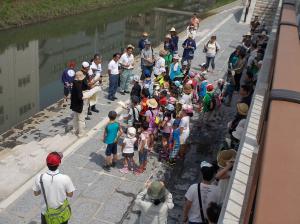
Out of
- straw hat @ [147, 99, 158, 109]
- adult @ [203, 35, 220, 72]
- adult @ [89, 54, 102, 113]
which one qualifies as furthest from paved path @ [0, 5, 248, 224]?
adult @ [203, 35, 220, 72]

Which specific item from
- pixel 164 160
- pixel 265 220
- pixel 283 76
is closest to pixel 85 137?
pixel 164 160

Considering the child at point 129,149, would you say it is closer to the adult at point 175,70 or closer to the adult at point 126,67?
the adult at point 175,70

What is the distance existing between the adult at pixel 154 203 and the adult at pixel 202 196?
284 millimetres

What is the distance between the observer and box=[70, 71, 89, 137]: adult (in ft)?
28.3

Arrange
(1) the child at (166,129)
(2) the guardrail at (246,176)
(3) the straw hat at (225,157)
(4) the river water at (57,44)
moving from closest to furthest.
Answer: (2) the guardrail at (246,176)
(3) the straw hat at (225,157)
(1) the child at (166,129)
(4) the river water at (57,44)

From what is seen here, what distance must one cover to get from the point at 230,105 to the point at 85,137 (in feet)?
14.6

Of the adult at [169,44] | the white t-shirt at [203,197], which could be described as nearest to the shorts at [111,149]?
the white t-shirt at [203,197]

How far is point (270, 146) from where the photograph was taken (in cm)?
303

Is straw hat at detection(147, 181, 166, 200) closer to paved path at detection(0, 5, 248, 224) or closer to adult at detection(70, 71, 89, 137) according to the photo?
paved path at detection(0, 5, 248, 224)

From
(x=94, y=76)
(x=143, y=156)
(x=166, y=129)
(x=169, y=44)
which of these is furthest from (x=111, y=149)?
(x=169, y=44)

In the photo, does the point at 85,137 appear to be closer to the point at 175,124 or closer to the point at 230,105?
the point at 175,124

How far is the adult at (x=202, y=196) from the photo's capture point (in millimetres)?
4988

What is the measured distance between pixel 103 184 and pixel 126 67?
4.92 m

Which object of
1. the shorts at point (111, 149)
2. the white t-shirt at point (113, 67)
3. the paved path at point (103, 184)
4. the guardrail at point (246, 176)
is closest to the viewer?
the guardrail at point (246, 176)
